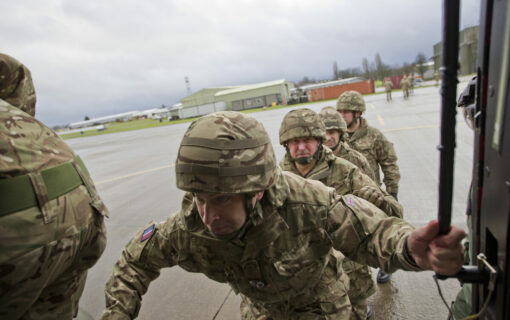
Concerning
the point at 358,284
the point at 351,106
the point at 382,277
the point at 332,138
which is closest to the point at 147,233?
the point at 358,284

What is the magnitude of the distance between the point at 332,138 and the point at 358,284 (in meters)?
1.64

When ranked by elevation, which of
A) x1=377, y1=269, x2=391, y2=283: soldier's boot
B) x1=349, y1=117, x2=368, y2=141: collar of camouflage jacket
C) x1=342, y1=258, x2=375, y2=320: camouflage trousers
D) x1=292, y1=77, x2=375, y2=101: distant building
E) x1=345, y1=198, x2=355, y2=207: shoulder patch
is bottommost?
x1=292, y1=77, x2=375, y2=101: distant building

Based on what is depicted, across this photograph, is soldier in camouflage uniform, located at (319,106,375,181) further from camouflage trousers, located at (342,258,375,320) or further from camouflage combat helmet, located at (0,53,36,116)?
camouflage combat helmet, located at (0,53,36,116)

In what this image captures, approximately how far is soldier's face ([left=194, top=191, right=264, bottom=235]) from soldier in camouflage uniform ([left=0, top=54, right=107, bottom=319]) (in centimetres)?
59

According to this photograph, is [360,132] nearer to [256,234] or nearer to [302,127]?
[302,127]

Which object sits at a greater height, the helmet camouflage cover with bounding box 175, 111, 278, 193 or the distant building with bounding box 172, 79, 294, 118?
the helmet camouflage cover with bounding box 175, 111, 278, 193

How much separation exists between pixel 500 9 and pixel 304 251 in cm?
140

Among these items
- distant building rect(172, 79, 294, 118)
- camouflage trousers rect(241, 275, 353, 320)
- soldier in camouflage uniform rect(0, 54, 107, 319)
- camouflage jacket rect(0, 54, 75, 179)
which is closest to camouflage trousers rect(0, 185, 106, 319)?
soldier in camouflage uniform rect(0, 54, 107, 319)

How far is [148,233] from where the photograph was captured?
2.02 metres

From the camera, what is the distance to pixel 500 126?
0.97 meters

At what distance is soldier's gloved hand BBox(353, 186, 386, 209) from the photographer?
2.69 m

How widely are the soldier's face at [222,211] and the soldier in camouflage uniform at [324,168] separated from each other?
1543 mm

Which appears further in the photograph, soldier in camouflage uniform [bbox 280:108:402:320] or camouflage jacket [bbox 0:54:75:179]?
soldier in camouflage uniform [bbox 280:108:402:320]

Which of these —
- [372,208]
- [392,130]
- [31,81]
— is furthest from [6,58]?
[392,130]
